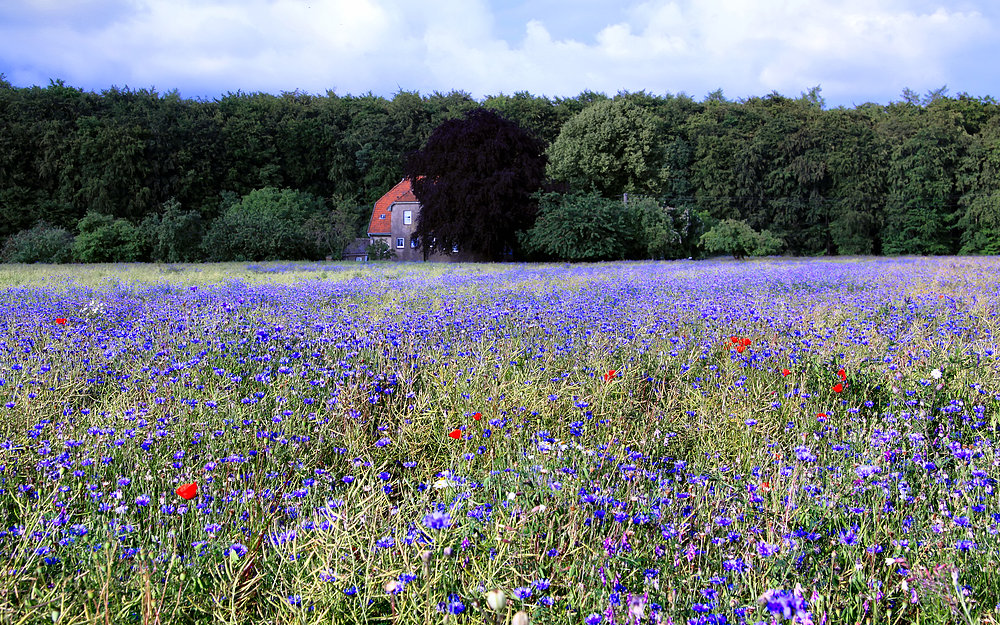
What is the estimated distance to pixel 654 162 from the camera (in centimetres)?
4031

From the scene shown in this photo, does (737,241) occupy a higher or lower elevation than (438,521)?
higher

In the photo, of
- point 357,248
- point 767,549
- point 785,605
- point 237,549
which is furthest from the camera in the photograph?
point 357,248

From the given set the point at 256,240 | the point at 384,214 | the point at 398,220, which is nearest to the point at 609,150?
the point at 256,240

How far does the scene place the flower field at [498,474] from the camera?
5.90ft

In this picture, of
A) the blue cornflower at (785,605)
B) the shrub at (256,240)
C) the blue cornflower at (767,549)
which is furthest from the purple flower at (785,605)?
the shrub at (256,240)

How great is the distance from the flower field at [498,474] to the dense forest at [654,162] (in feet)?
97.8

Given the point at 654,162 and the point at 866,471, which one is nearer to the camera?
the point at 866,471

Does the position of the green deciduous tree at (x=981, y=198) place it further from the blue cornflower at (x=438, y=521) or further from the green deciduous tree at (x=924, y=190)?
the blue cornflower at (x=438, y=521)

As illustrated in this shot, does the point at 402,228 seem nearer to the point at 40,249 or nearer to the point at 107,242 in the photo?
the point at 107,242

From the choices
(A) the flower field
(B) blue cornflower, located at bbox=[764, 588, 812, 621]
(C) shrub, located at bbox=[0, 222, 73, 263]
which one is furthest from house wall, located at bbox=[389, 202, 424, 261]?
(B) blue cornflower, located at bbox=[764, 588, 812, 621]

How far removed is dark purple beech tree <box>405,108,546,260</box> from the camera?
30.7m

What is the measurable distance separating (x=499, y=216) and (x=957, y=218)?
3473 centimetres

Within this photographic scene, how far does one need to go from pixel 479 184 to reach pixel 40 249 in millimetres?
17991

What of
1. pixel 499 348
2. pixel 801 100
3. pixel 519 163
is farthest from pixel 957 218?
pixel 499 348
